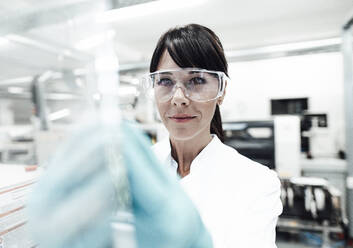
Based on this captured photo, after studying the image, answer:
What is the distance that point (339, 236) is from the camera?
2893 millimetres

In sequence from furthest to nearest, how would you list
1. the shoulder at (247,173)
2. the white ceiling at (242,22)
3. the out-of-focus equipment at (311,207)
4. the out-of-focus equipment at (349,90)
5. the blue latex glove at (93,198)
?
the white ceiling at (242,22) → the out-of-focus equipment at (349,90) → the out-of-focus equipment at (311,207) → the shoulder at (247,173) → the blue latex glove at (93,198)

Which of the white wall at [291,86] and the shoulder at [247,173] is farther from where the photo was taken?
the white wall at [291,86]

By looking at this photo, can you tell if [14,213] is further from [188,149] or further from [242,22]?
[242,22]

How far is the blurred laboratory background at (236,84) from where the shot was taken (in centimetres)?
53

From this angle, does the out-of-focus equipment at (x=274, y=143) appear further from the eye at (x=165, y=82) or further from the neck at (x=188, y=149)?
the eye at (x=165, y=82)

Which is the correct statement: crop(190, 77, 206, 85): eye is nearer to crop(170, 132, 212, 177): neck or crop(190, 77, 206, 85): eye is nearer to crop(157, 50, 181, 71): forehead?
crop(157, 50, 181, 71): forehead

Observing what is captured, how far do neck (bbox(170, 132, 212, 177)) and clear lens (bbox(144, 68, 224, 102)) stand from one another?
0.24 m

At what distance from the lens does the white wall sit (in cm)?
500

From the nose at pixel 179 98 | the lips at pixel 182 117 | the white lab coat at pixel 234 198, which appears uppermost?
the nose at pixel 179 98

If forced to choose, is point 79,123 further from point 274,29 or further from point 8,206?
point 274,29

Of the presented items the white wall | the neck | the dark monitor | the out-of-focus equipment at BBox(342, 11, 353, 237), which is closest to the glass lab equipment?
the neck

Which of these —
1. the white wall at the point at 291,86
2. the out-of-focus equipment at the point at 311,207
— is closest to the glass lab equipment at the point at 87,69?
the out-of-focus equipment at the point at 311,207

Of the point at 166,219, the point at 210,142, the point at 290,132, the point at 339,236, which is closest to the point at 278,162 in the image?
the point at 290,132

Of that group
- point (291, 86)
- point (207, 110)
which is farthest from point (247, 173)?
point (291, 86)
